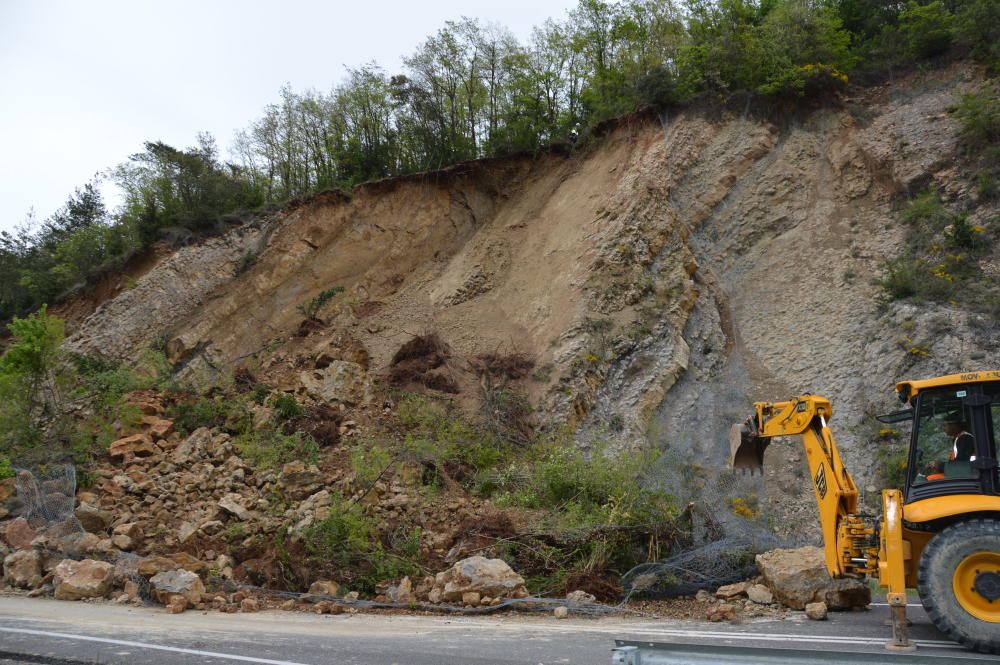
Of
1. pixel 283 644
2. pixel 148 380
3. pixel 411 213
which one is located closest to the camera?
pixel 283 644

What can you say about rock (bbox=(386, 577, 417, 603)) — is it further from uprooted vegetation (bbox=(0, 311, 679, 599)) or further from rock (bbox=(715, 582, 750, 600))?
rock (bbox=(715, 582, 750, 600))

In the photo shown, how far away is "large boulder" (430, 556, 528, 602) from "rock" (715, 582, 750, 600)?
2.49 metres

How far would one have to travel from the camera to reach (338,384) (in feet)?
54.1

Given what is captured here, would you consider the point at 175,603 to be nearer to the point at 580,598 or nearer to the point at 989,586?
the point at 580,598

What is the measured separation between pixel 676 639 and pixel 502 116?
2028cm

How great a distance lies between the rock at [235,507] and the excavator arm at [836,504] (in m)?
7.99

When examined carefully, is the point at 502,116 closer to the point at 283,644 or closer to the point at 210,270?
the point at 210,270

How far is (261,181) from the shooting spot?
25219mm

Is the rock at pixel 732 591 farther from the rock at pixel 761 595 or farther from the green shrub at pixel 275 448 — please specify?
the green shrub at pixel 275 448

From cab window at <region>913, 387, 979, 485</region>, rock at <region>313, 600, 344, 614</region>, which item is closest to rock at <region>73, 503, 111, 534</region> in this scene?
rock at <region>313, 600, 344, 614</region>

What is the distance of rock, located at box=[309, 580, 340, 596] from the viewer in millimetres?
9547

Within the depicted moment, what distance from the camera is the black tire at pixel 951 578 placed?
570cm

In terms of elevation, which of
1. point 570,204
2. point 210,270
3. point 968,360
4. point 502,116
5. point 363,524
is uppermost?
point 502,116

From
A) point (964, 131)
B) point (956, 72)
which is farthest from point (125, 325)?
point (956, 72)
